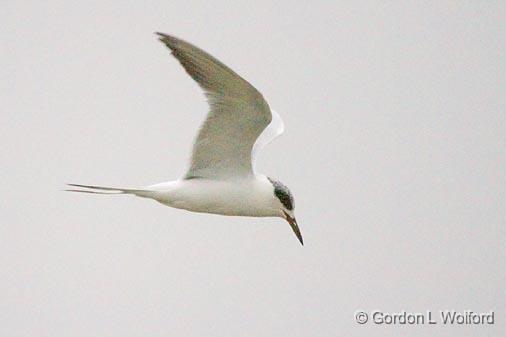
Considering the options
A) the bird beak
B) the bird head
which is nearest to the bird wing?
the bird head

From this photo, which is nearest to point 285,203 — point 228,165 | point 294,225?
point 294,225

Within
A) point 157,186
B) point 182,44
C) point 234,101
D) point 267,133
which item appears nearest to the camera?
point 182,44

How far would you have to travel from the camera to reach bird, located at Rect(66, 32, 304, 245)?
8.54m

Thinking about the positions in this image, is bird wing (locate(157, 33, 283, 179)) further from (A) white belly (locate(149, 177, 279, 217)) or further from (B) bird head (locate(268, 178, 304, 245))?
(B) bird head (locate(268, 178, 304, 245))

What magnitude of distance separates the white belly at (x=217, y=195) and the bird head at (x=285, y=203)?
3.0 inches

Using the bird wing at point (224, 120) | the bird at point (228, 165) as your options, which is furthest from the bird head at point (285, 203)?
the bird wing at point (224, 120)

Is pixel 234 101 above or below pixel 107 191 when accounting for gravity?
above

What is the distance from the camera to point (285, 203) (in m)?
10.1

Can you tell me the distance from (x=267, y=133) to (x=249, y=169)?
65 centimetres

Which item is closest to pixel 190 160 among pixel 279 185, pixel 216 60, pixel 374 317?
pixel 279 185

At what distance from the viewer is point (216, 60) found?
7.91 m

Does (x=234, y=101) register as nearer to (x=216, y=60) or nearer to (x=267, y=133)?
(x=216, y=60)

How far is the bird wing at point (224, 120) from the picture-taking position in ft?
26.5

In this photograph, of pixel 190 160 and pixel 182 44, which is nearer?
pixel 182 44
